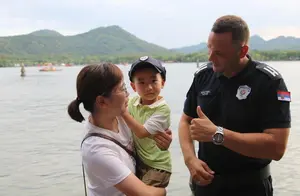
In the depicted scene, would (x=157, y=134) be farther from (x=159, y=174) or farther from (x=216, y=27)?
(x=216, y=27)

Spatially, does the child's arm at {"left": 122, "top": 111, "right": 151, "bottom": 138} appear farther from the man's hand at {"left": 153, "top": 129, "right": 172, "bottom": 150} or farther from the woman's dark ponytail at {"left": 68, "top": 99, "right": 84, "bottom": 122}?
the woman's dark ponytail at {"left": 68, "top": 99, "right": 84, "bottom": 122}

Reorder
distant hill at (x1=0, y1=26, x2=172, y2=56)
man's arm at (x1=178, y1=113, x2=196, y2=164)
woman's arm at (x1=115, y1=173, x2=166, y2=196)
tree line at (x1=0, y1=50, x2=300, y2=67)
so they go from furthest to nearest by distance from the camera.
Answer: distant hill at (x1=0, y1=26, x2=172, y2=56) < tree line at (x1=0, y1=50, x2=300, y2=67) < man's arm at (x1=178, y1=113, x2=196, y2=164) < woman's arm at (x1=115, y1=173, x2=166, y2=196)

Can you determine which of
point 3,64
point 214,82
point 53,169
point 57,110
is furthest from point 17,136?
point 3,64

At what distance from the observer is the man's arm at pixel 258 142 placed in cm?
236

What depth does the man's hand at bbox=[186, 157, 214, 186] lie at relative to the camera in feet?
8.64

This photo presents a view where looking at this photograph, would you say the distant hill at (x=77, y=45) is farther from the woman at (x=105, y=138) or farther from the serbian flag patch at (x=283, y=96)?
the woman at (x=105, y=138)

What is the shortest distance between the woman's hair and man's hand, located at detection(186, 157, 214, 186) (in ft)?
2.84

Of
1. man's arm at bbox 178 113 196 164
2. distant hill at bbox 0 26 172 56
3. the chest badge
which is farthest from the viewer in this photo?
distant hill at bbox 0 26 172 56

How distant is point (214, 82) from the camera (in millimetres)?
2697

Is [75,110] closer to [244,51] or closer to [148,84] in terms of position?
[148,84]

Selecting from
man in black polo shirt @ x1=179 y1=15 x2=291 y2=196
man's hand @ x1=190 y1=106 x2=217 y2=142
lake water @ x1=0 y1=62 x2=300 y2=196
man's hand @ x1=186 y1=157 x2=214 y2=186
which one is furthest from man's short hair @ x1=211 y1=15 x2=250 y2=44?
lake water @ x1=0 y1=62 x2=300 y2=196

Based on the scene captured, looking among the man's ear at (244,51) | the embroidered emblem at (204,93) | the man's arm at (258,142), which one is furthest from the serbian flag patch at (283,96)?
Result: the embroidered emblem at (204,93)

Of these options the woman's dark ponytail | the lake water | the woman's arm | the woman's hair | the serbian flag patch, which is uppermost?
the woman's hair

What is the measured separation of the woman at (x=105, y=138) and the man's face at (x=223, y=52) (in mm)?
666
